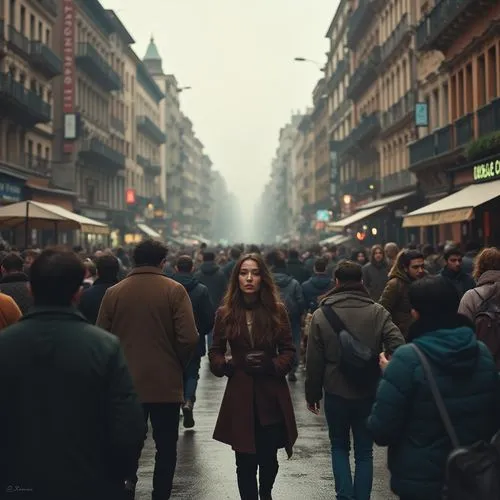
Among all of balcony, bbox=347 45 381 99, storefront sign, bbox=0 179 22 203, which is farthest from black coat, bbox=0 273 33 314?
balcony, bbox=347 45 381 99

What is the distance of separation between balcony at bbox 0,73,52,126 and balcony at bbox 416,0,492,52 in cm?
1513

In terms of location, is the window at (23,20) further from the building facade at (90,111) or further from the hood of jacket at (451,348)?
the hood of jacket at (451,348)

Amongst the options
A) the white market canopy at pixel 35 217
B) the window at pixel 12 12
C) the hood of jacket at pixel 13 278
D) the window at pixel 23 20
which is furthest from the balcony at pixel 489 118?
the window at pixel 23 20

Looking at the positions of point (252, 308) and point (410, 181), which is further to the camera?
point (410, 181)

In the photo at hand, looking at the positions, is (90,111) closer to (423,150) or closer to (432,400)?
(423,150)

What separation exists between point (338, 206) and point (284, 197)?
342 ft

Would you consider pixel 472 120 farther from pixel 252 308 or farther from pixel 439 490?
pixel 439 490

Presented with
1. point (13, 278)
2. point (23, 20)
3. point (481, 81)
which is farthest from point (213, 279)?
point (23, 20)

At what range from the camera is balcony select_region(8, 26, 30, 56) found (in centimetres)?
3794

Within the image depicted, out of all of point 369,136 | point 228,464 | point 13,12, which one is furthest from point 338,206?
point 228,464

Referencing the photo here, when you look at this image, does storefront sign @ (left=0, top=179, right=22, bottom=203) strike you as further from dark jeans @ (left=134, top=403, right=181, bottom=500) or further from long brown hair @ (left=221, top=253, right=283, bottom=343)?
long brown hair @ (left=221, top=253, right=283, bottom=343)

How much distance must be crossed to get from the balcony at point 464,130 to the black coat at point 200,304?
57.5ft

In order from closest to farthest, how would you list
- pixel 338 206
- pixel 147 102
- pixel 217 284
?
pixel 217 284 < pixel 338 206 < pixel 147 102

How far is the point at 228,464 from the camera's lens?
27.5 feet
